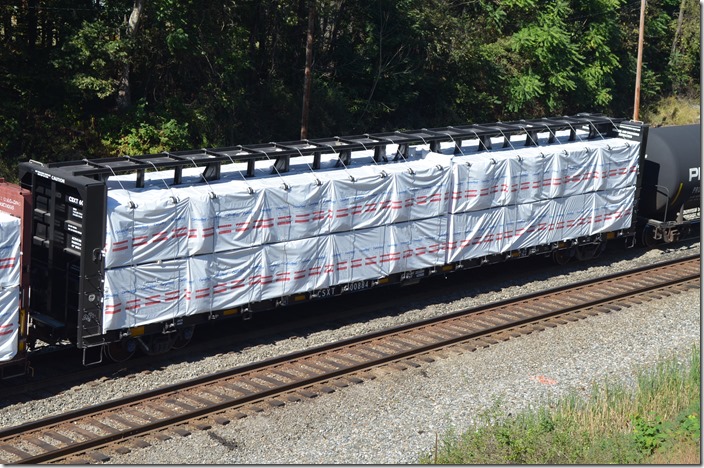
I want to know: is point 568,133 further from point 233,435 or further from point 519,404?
point 233,435

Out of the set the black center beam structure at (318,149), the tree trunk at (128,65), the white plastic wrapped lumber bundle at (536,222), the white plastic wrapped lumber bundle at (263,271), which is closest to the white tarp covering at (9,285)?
the white plastic wrapped lumber bundle at (263,271)

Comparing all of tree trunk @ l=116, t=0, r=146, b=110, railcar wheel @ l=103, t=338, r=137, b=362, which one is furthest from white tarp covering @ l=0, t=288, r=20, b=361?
tree trunk @ l=116, t=0, r=146, b=110

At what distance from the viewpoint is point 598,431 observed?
1238 cm

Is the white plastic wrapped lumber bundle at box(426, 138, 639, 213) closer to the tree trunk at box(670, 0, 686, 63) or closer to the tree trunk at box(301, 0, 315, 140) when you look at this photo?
the tree trunk at box(301, 0, 315, 140)

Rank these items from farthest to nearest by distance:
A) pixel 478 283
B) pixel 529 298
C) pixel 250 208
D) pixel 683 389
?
pixel 478 283
pixel 529 298
pixel 250 208
pixel 683 389

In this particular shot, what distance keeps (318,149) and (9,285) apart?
6477mm

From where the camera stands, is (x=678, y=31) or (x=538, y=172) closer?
(x=538, y=172)

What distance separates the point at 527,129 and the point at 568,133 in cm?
232

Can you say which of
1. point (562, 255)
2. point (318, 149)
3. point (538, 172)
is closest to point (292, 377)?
point (318, 149)

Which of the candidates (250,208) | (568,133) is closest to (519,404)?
(250,208)

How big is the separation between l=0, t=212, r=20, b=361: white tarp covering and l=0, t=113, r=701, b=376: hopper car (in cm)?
2

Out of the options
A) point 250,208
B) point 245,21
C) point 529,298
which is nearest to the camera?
point 250,208

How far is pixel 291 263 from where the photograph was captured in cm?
1664

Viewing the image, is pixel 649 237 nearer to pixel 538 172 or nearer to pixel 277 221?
pixel 538 172
